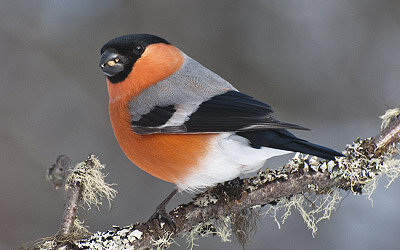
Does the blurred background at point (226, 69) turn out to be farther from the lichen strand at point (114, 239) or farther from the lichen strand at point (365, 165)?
the lichen strand at point (114, 239)

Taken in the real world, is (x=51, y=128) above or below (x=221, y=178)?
above

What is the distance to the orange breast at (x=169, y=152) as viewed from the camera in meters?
1.95

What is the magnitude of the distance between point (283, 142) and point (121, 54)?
0.85m

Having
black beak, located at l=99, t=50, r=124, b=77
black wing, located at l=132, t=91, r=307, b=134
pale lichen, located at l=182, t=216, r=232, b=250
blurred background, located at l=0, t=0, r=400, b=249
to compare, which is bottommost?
pale lichen, located at l=182, t=216, r=232, b=250

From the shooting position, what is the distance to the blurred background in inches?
138

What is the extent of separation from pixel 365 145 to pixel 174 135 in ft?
2.53

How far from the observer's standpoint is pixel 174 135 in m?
1.98

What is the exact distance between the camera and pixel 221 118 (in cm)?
193

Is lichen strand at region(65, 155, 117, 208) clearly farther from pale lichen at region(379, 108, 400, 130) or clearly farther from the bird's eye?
pale lichen at region(379, 108, 400, 130)

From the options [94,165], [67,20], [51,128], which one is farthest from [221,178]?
[67,20]

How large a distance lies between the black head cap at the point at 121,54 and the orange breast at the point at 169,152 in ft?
1.02

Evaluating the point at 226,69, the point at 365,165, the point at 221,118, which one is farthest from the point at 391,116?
the point at 226,69

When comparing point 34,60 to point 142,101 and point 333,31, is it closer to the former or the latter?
point 142,101

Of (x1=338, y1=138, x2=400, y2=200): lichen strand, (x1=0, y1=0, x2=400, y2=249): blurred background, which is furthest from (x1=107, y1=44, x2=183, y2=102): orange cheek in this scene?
(x1=0, y1=0, x2=400, y2=249): blurred background
